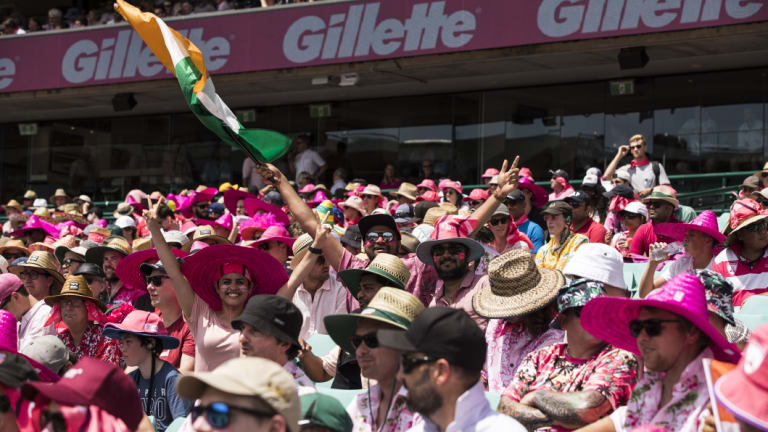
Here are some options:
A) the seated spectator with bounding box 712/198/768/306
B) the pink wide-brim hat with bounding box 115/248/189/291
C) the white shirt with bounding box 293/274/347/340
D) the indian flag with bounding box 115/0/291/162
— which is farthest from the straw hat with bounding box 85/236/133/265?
the seated spectator with bounding box 712/198/768/306

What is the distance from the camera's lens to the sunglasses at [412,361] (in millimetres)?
3494

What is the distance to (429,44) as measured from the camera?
15062 millimetres

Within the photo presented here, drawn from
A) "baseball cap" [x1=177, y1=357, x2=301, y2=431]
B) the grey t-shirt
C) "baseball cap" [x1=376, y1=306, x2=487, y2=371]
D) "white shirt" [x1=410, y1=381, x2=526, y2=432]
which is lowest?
the grey t-shirt

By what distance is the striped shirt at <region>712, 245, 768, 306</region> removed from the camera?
6.84m

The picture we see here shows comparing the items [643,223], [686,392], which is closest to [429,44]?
[643,223]

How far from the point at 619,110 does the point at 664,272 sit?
948cm

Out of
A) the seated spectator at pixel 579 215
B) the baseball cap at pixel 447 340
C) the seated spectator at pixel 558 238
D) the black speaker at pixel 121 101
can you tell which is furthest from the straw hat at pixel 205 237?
the black speaker at pixel 121 101

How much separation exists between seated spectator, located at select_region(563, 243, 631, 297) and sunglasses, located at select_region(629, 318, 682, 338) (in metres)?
0.95

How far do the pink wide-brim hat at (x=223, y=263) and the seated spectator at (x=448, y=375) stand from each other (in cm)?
233

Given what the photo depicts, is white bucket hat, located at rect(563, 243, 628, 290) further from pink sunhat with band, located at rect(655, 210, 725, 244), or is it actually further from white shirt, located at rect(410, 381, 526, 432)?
pink sunhat with band, located at rect(655, 210, 725, 244)

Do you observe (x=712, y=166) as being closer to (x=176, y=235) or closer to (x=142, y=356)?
(x=176, y=235)

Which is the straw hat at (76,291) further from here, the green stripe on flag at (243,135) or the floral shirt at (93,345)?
the green stripe on flag at (243,135)

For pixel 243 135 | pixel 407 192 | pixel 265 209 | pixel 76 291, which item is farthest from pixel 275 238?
pixel 407 192

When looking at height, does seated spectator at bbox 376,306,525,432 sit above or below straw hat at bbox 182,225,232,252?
below
